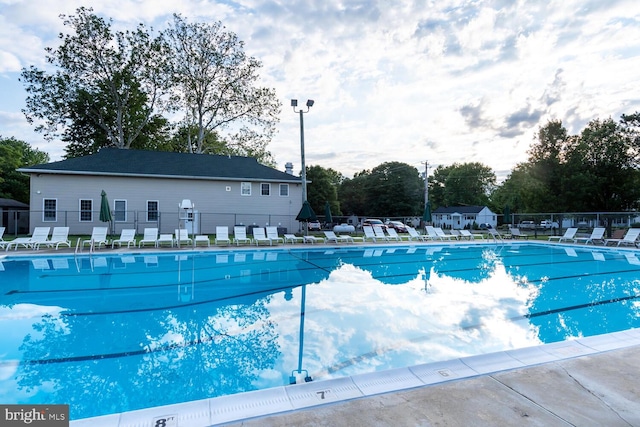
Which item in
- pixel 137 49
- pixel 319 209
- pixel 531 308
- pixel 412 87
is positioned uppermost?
pixel 137 49

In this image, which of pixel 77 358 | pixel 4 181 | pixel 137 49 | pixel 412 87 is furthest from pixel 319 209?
pixel 77 358

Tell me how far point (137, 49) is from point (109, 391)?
30.1 meters

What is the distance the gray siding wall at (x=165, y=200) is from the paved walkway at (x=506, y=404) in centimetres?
1851

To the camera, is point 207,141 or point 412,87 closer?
point 412,87

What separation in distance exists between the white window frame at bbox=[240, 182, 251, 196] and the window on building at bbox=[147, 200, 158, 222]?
5.17 meters

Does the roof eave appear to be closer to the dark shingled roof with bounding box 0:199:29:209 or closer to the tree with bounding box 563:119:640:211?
the dark shingled roof with bounding box 0:199:29:209

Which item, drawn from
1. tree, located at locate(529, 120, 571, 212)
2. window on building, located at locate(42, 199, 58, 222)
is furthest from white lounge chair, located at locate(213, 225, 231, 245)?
tree, located at locate(529, 120, 571, 212)

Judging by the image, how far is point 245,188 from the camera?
22.9 m

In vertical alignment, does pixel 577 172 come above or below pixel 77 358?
above

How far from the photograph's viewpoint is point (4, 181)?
2819 centimetres

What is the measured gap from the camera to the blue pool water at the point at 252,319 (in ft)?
13.1

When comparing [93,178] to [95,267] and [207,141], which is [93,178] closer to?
[95,267]

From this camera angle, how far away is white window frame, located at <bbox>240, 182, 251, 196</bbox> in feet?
74.9

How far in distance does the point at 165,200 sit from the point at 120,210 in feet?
8.15
